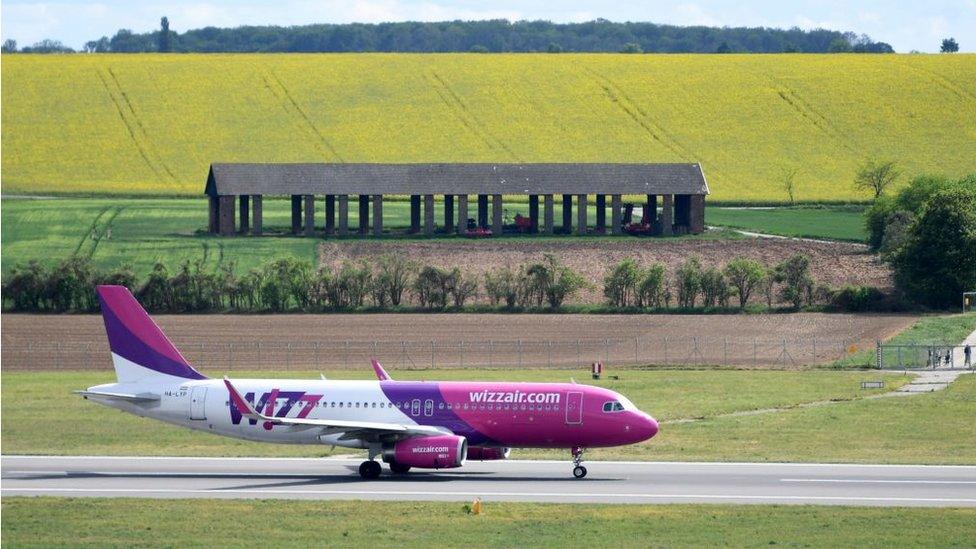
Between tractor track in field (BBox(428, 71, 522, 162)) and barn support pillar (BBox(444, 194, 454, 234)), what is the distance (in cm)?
2562

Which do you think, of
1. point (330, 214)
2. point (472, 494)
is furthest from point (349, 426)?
point (330, 214)

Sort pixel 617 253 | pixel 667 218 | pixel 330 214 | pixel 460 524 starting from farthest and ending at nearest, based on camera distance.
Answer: pixel 330 214
pixel 667 218
pixel 617 253
pixel 460 524

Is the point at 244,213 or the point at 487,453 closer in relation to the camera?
the point at 487,453

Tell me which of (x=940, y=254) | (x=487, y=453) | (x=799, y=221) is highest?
(x=799, y=221)

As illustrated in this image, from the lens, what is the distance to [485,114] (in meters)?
168

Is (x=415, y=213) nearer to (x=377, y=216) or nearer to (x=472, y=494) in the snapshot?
(x=377, y=216)

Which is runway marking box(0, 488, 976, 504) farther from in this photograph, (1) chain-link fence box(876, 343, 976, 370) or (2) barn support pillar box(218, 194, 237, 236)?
(2) barn support pillar box(218, 194, 237, 236)

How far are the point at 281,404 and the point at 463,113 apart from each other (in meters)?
120

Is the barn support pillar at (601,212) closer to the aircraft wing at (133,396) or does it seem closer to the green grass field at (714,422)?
the green grass field at (714,422)

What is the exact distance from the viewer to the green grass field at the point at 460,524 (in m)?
36.8

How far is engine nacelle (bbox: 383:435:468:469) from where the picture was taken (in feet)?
154

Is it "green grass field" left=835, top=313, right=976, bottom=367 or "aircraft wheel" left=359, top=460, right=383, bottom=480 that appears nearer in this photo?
"aircraft wheel" left=359, top=460, right=383, bottom=480

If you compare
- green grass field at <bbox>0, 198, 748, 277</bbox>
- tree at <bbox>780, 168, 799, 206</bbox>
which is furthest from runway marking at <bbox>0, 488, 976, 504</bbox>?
tree at <bbox>780, 168, 799, 206</bbox>

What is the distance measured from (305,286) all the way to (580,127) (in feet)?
233
